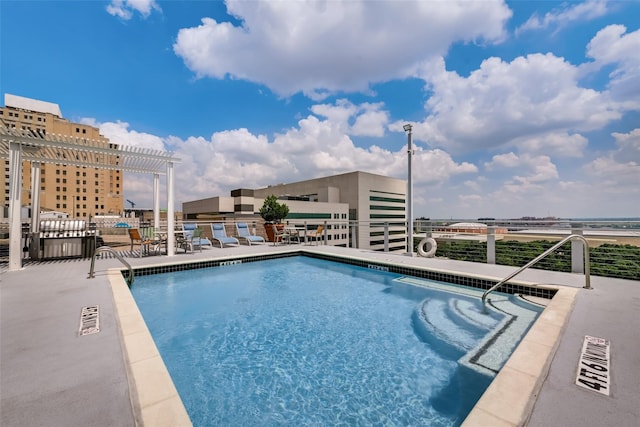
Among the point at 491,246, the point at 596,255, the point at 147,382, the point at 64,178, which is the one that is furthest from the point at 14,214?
the point at 64,178

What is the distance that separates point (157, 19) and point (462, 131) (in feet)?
35.6

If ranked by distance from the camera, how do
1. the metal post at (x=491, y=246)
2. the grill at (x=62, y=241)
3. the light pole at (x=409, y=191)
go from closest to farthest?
the metal post at (x=491, y=246) < the grill at (x=62, y=241) < the light pole at (x=409, y=191)

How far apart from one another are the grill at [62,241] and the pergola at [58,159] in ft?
2.25

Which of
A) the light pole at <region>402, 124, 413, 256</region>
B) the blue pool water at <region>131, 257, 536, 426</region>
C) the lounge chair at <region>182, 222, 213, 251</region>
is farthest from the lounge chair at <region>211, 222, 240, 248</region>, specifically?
the light pole at <region>402, 124, 413, 256</region>

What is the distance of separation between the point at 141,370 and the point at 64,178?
74.8 m

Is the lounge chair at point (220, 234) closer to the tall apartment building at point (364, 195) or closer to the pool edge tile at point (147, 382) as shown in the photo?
the pool edge tile at point (147, 382)

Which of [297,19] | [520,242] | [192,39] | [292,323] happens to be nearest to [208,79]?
[192,39]

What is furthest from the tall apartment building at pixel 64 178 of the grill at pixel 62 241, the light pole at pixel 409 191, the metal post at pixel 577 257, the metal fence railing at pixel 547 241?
the metal post at pixel 577 257

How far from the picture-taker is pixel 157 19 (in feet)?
25.1

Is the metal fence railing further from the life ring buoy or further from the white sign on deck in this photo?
the white sign on deck

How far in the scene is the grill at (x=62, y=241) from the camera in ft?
19.6

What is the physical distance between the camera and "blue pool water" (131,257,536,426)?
6.07 ft

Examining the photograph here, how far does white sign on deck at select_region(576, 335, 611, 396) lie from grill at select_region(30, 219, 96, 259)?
7652mm

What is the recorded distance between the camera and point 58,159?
7.21 meters
